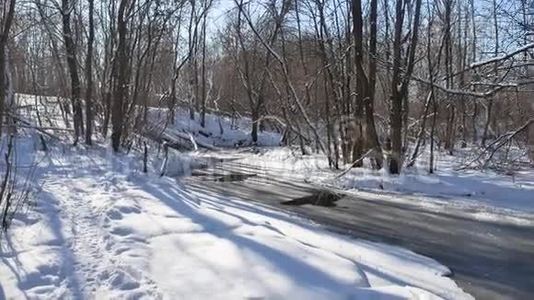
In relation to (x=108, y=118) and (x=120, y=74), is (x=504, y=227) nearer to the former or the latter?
(x=120, y=74)

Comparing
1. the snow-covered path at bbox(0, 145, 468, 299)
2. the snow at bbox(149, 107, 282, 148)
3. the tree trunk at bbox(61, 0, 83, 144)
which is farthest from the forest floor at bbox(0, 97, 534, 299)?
the snow at bbox(149, 107, 282, 148)

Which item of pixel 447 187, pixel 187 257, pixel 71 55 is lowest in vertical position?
pixel 187 257

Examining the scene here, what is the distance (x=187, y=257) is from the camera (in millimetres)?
6812

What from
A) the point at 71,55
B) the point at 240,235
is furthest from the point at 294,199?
the point at 71,55

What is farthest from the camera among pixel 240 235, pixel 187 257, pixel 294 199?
pixel 294 199

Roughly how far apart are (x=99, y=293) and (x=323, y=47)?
16956mm

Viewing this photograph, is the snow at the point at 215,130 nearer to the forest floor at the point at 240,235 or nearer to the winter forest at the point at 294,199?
the winter forest at the point at 294,199

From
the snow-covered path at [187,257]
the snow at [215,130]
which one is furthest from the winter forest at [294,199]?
the snow at [215,130]

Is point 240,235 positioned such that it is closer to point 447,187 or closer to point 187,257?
point 187,257

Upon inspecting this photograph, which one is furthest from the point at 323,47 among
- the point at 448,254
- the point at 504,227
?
the point at 448,254

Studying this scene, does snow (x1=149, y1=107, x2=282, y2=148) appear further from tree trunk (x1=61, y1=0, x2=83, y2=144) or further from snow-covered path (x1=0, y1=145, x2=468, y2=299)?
snow-covered path (x1=0, y1=145, x2=468, y2=299)

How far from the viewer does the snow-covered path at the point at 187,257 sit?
5738 mm

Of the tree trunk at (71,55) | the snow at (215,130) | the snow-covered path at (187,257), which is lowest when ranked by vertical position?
the snow-covered path at (187,257)

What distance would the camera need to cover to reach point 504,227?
10.7 meters
